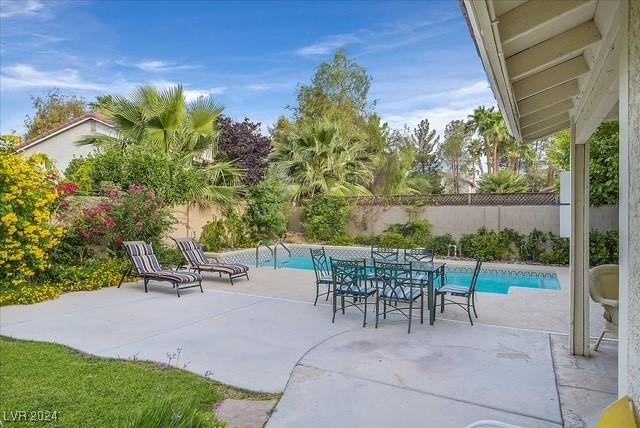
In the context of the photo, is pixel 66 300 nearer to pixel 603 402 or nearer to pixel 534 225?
pixel 603 402

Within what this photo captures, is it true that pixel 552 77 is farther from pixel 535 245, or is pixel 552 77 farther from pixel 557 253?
pixel 535 245

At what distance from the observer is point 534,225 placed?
1345 centimetres

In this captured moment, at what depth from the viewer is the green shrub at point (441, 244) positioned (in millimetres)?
14414

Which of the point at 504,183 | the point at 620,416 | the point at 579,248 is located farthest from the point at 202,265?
the point at 504,183

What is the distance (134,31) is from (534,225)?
17053mm

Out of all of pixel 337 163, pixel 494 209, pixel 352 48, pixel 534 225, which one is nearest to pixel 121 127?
pixel 337 163

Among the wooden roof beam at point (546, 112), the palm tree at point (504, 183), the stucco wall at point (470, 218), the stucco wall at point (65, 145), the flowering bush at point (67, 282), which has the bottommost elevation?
the flowering bush at point (67, 282)

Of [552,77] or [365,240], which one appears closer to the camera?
[552,77]

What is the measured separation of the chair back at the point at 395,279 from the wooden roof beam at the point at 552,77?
281cm

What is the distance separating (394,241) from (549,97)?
10879mm

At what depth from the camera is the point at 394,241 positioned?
14.8m

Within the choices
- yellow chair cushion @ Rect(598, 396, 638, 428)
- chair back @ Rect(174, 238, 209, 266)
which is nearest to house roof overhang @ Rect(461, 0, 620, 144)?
yellow chair cushion @ Rect(598, 396, 638, 428)

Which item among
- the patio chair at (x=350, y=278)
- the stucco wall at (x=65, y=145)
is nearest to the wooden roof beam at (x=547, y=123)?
the patio chair at (x=350, y=278)

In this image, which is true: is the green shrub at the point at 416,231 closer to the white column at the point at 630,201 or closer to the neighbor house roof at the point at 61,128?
the white column at the point at 630,201
